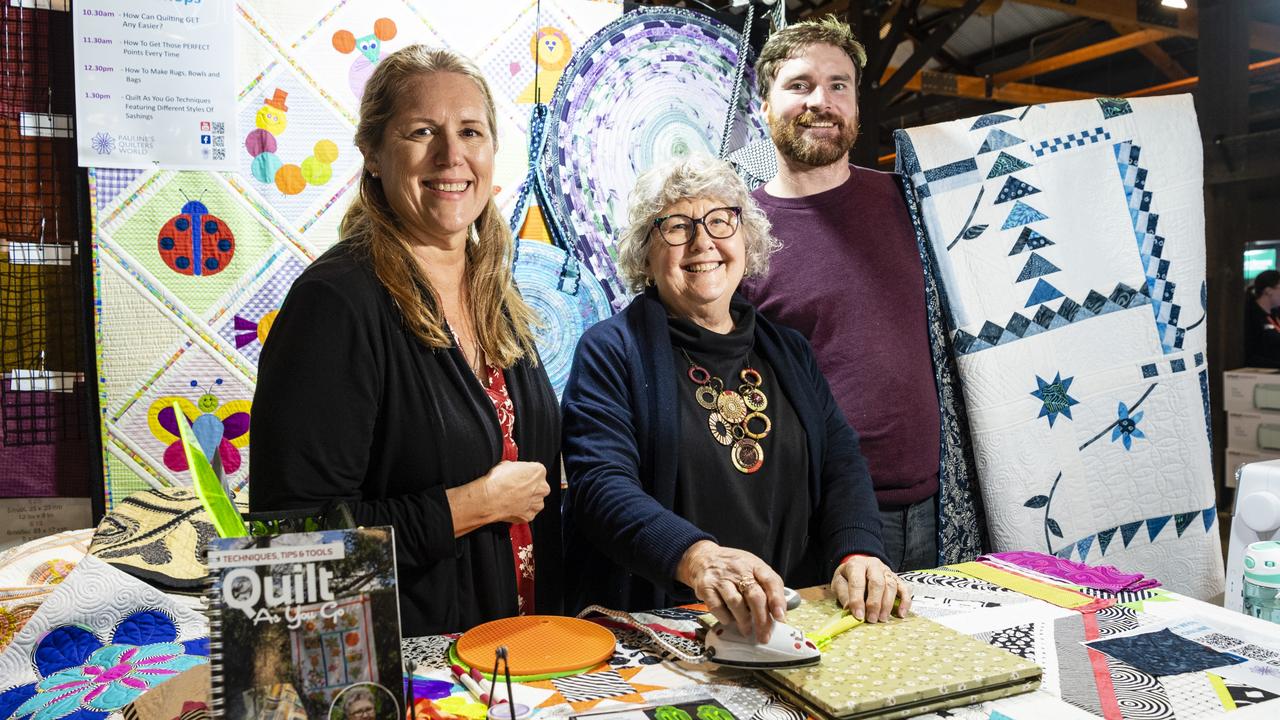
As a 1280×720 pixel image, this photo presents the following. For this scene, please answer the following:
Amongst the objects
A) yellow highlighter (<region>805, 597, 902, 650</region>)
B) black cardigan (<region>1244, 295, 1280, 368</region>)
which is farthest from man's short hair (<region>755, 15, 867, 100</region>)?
black cardigan (<region>1244, 295, 1280, 368</region>)

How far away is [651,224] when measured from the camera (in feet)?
5.86

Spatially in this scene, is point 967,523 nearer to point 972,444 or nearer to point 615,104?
point 972,444

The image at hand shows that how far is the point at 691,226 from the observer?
176 centimetres

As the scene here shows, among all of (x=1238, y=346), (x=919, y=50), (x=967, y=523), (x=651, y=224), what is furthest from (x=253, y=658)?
(x=1238, y=346)

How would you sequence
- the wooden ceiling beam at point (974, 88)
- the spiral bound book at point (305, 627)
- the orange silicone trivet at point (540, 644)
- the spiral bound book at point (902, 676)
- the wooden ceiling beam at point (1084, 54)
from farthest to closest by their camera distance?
the wooden ceiling beam at point (974, 88) → the wooden ceiling beam at point (1084, 54) → the orange silicone trivet at point (540, 644) → the spiral bound book at point (902, 676) → the spiral bound book at point (305, 627)

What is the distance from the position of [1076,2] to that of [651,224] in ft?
16.7

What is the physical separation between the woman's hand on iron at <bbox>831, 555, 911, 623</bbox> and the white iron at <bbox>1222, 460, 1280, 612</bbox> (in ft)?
2.34

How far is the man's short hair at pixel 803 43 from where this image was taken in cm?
235

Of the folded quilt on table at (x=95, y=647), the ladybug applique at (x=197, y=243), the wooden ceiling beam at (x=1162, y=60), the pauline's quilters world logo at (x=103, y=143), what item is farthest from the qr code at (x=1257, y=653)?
the wooden ceiling beam at (x=1162, y=60)

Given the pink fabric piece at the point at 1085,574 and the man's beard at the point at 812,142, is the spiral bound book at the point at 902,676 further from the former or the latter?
the man's beard at the point at 812,142

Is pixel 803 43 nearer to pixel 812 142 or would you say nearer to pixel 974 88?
pixel 812 142

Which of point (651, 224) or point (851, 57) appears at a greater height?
A: point (851, 57)

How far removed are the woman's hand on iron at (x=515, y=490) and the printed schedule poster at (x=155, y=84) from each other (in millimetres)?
1269

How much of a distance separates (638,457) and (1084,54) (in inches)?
302
